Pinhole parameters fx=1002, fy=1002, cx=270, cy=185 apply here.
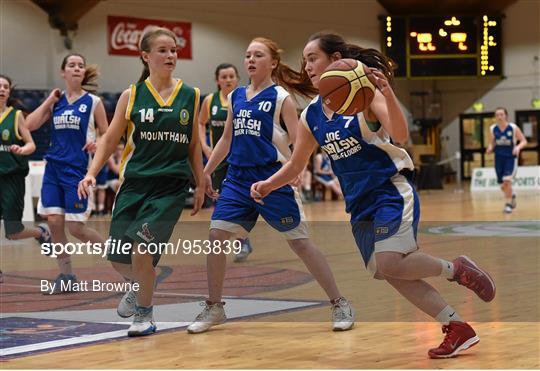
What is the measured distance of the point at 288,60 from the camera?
27703 mm

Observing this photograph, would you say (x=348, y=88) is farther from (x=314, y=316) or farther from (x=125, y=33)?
(x=125, y=33)

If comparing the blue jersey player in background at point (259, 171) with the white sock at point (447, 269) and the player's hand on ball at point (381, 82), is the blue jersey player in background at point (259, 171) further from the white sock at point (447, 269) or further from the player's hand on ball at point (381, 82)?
the player's hand on ball at point (381, 82)

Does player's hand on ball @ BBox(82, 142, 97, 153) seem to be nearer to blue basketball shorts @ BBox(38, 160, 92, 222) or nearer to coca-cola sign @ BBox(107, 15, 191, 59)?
blue basketball shorts @ BBox(38, 160, 92, 222)

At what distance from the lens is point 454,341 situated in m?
4.57

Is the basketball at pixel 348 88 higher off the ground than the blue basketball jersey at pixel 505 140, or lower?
higher

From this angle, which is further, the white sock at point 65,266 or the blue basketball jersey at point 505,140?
the blue basketball jersey at point 505,140

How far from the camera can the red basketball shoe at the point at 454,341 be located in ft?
14.9

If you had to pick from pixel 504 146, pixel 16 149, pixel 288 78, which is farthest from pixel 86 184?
pixel 504 146

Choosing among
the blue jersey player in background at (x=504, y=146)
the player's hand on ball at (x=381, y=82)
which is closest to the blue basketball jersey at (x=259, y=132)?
the player's hand on ball at (x=381, y=82)

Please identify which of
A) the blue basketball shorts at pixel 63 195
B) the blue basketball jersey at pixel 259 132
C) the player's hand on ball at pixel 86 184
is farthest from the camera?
the blue basketball shorts at pixel 63 195

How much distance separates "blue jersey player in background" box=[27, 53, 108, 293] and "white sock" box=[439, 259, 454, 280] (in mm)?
3689

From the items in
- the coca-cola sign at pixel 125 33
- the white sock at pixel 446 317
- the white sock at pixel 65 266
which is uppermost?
the coca-cola sign at pixel 125 33

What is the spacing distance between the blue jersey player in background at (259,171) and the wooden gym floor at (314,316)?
23 cm

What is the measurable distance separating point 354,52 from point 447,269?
3.85 feet
